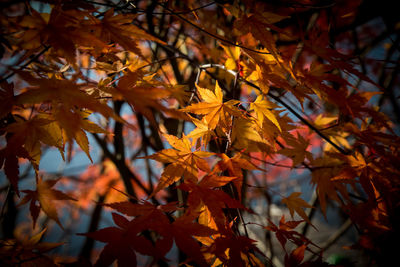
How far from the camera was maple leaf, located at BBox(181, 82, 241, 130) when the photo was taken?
0.57 m

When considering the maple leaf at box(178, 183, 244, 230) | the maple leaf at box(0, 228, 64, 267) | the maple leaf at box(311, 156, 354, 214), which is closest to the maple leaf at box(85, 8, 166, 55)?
the maple leaf at box(178, 183, 244, 230)

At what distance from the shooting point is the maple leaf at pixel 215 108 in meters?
0.57

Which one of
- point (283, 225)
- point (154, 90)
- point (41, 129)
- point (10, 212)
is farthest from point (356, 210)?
point (10, 212)

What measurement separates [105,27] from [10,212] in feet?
5.12

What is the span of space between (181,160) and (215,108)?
20 centimetres

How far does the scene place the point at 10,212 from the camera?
1.28 meters

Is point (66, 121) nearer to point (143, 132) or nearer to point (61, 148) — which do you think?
point (61, 148)

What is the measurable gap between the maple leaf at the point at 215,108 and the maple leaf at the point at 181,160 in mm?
98

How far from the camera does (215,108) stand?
59 centimetres

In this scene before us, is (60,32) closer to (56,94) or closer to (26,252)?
(56,94)

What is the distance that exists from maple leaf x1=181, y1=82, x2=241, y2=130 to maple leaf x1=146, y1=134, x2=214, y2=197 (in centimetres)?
10

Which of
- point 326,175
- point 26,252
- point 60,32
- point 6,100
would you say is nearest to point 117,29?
point 60,32

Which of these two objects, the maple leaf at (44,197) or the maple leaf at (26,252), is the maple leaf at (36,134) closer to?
the maple leaf at (44,197)

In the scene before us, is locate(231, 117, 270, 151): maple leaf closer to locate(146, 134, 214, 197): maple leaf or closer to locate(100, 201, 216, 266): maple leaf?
locate(146, 134, 214, 197): maple leaf
